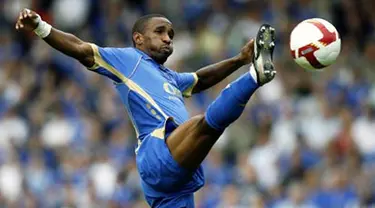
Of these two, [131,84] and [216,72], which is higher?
[131,84]

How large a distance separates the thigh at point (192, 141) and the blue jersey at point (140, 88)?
29cm

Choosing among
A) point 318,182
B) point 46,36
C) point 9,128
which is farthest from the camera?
point 9,128

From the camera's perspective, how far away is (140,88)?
9180 mm

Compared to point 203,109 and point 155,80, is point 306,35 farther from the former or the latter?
point 203,109

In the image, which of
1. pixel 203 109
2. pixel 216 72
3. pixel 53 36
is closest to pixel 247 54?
pixel 216 72

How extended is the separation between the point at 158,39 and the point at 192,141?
1.21 meters

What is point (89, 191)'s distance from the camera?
15.3 meters

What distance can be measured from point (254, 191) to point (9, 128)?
492 cm

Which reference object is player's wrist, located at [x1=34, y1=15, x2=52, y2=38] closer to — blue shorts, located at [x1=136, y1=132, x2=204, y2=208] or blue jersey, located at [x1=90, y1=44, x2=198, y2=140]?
blue jersey, located at [x1=90, y1=44, x2=198, y2=140]

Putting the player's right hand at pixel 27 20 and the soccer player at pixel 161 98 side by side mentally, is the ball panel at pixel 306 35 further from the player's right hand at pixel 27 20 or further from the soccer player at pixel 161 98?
the player's right hand at pixel 27 20

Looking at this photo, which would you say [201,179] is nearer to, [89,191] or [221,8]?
[89,191]

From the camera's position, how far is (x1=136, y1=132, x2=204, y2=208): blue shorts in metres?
8.85

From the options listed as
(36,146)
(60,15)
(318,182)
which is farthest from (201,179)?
(60,15)

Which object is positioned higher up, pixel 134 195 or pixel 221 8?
pixel 221 8
